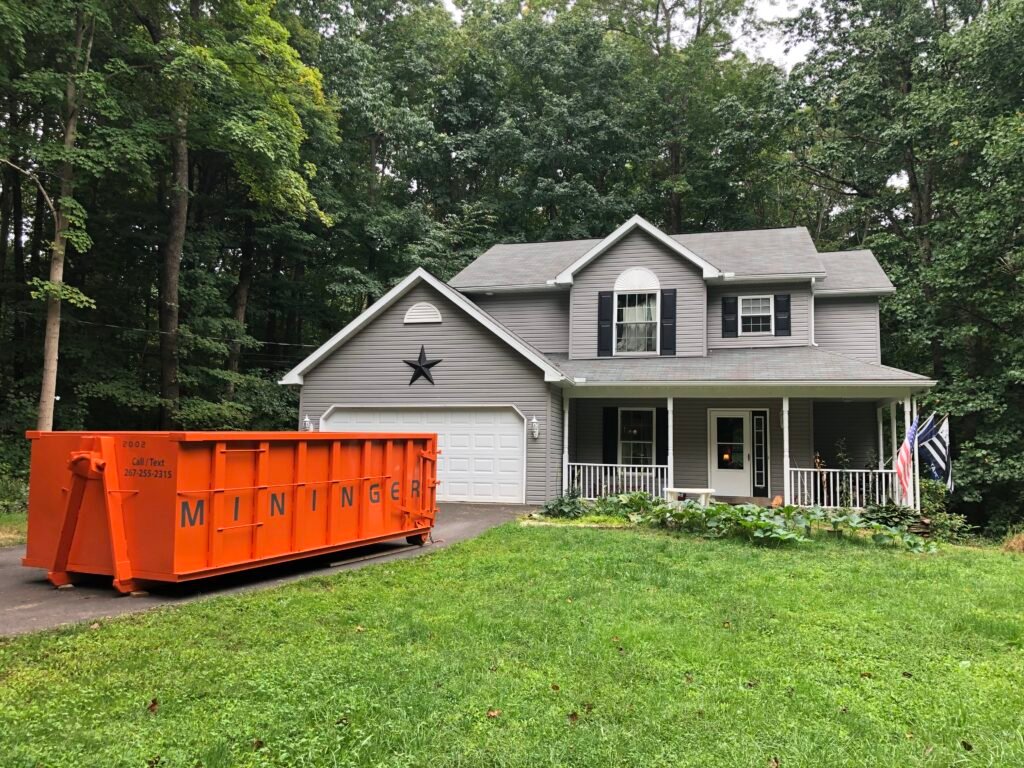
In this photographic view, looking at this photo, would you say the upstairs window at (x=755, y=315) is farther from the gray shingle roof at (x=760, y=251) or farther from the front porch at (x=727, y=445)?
the front porch at (x=727, y=445)

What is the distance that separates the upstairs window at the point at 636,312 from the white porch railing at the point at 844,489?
15.3 feet

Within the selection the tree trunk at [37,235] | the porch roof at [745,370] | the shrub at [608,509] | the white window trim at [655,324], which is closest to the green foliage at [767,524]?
the shrub at [608,509]

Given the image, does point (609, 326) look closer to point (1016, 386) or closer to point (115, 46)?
point (1016, 386)

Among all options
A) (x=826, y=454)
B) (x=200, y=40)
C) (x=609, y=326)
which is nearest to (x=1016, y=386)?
(x=826, y=454)

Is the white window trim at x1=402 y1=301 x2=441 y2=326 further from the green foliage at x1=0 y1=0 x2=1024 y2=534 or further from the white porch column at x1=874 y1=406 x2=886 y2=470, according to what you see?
the white porch column at x1=874 y1=406 x2=886 y2=470

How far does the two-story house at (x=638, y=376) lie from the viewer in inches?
559

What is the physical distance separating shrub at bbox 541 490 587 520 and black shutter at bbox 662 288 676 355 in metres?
5.12

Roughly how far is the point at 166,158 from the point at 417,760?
22.3 meters

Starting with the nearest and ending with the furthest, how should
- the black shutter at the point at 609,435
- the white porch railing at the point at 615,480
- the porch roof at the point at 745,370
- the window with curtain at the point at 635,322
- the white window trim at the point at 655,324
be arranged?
1. the porch roof at the point at 745,370
2. the white porch railing at the point at 615,480
3. the white window trim at the point at 655,324
4. the window with curtain at the point at 635,322
5. the black shutter at the point at 609,435

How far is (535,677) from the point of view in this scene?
404cm

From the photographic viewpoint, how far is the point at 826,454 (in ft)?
55.0

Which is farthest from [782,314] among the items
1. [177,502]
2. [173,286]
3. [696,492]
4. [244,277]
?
[244,277]

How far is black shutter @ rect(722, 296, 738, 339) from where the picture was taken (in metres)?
16.5

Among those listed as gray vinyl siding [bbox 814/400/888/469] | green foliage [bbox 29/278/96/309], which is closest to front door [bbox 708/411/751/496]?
gray vinyl siding [bbox 814/400/888/469]
